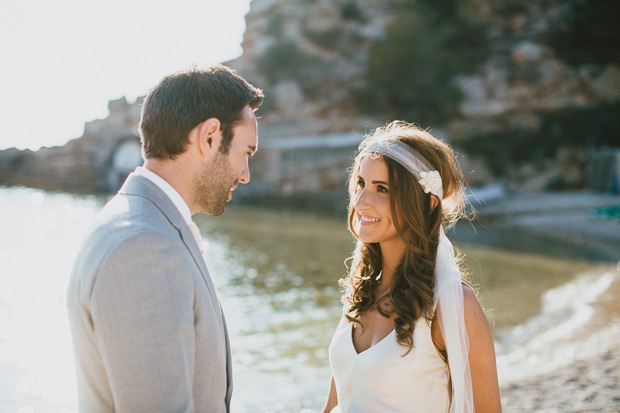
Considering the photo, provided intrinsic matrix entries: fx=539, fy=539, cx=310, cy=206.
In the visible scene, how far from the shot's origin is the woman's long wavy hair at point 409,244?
2342mm

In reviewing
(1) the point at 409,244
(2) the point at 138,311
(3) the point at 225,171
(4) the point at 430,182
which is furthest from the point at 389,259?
(2) the point at 138,311

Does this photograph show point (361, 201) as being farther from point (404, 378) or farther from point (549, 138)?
point (549, 138)

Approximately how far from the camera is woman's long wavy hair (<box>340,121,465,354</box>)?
234 cm

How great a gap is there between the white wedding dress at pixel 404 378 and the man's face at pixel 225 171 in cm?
99

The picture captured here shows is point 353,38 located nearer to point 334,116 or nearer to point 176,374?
point 334,116

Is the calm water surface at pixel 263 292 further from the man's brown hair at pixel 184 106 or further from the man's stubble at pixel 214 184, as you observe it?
the man's brown hair at pixel 184 106

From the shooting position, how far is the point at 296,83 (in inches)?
1464

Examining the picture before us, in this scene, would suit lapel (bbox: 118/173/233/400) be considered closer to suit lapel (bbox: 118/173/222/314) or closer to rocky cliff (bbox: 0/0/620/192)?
suit lapel (bbox: 118/173/222/314)

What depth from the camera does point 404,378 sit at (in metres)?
2.31

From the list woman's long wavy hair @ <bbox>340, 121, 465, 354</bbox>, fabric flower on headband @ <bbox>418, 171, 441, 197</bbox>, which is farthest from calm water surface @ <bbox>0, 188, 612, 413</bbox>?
fabric flower on headband @ <bbox>418, 171, 441, 197</bbox>

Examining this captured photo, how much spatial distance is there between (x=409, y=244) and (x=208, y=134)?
44.2 inches

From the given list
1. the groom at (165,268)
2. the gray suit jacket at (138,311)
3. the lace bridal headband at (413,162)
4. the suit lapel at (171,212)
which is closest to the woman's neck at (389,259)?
the lace bridal headband at (413,162)

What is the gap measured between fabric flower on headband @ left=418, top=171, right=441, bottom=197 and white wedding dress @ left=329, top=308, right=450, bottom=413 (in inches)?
23.4

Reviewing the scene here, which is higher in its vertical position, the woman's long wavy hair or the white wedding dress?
the woman's long wavy hair
